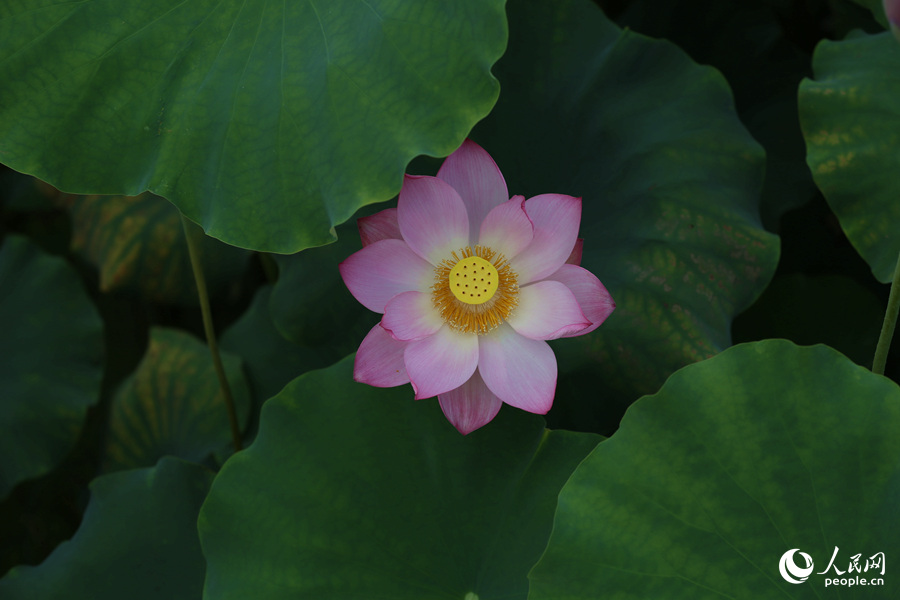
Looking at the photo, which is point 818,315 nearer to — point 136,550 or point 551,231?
point 551,231

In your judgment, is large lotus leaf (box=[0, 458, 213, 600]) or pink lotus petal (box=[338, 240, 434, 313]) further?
large lotus leaf (box=[0, 458, 213, 600])

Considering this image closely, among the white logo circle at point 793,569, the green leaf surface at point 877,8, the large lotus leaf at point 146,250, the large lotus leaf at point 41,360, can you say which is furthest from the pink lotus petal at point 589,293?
the large lotus leaf at point 41,360

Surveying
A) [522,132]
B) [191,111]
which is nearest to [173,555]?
[191,111]

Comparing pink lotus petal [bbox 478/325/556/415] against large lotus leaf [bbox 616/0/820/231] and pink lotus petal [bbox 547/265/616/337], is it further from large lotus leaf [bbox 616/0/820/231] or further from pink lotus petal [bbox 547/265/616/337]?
large lotus leaf [bbox 616/0/820/231]

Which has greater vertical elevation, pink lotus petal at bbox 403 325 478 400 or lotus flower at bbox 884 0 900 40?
lotus flower at bbox 884 0 900 40

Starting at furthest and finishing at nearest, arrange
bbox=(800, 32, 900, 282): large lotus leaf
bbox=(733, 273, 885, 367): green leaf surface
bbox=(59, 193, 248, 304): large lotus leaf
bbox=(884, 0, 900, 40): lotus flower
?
bbox=(59, 193, 248, 304): large lotus leaf → bbox=(733, 273, 885, 367): green leaf surface → bbox=(800, 32, 900, 282): large lotus leaf → bbox=(884, 0, 900, 40): lotus flower

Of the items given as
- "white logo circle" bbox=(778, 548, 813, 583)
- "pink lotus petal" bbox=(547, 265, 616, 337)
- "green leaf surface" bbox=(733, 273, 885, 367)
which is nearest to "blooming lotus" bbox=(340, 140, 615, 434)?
"pink lotus petal" bbox=(547, 265, 616, 337)

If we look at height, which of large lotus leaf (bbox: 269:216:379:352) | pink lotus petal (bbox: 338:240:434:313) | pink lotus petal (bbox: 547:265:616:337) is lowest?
large lotus leaf (bbox: 269:216:379:352)
